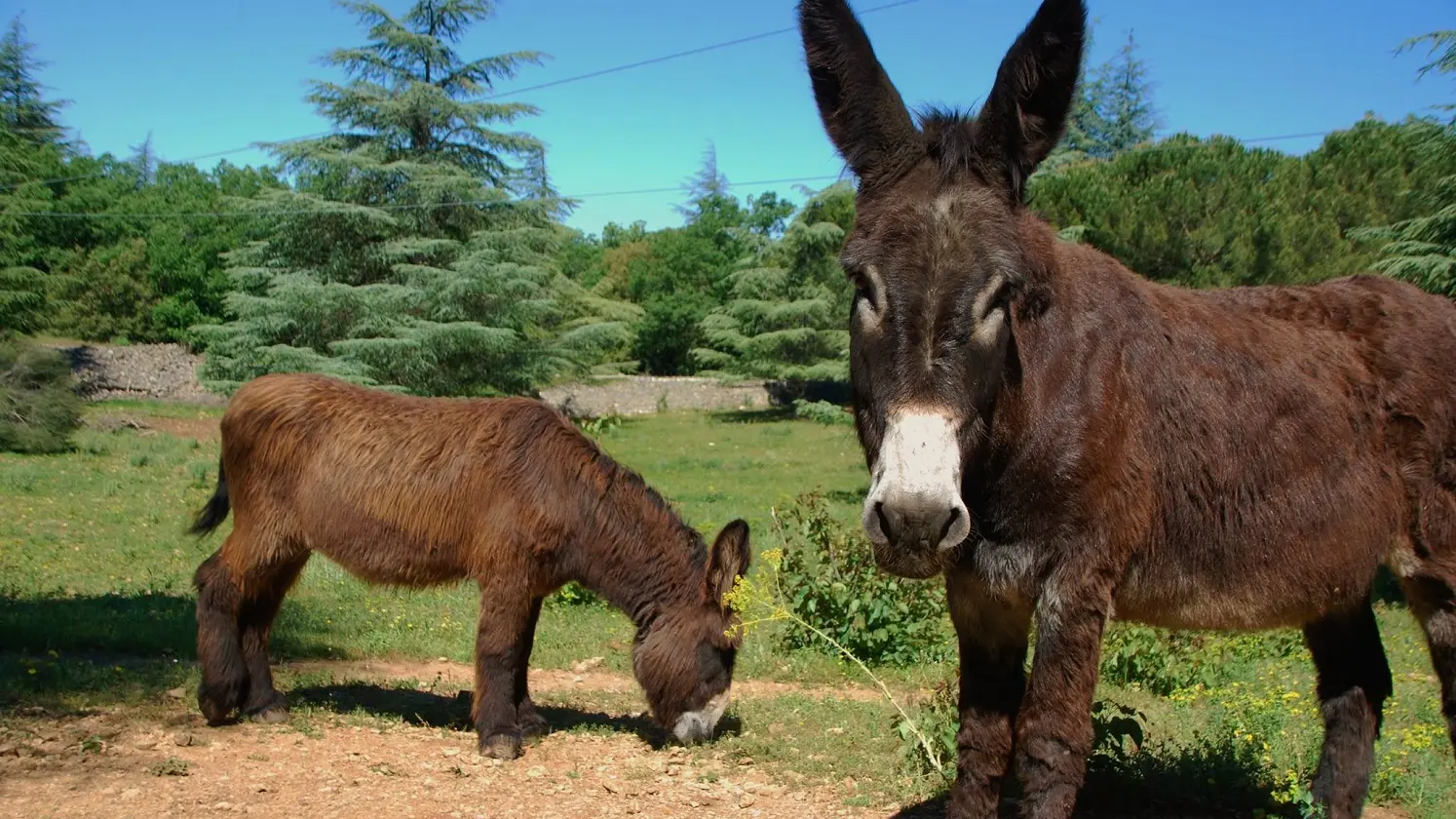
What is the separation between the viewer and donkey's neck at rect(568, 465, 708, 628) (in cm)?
668

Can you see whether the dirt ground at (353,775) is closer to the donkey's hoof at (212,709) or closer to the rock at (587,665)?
the donkey's hoof at (212,709)

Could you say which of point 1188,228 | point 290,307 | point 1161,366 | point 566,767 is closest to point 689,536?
point 566,767

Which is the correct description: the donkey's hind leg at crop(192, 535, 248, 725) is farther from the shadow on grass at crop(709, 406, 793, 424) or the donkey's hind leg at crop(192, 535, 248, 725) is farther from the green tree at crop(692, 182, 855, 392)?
the shadow on grass at crop(709, 406, 793, 424)

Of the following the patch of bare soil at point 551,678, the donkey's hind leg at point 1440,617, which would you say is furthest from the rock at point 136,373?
the donkey's hind leg at point 1440,617

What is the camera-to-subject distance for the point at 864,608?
8234mm

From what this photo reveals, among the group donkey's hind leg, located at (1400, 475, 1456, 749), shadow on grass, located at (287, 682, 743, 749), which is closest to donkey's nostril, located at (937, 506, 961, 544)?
donkey's hind leg, located at (1400, 475, 1456, 749)

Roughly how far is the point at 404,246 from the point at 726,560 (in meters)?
18.4

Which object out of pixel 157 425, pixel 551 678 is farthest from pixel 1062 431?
pixel 157 425

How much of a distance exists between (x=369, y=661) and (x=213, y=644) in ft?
7.07

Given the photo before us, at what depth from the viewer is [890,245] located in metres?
2.65

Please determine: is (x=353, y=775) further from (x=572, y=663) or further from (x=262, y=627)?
(x=572, y=663)

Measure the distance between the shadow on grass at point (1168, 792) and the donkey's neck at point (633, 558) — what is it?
2.39 m

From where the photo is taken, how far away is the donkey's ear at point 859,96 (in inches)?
112

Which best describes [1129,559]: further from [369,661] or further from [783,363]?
[783,363]
